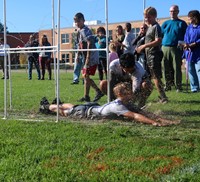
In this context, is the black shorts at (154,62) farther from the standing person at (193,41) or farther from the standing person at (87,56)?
the standing person at (87,56)

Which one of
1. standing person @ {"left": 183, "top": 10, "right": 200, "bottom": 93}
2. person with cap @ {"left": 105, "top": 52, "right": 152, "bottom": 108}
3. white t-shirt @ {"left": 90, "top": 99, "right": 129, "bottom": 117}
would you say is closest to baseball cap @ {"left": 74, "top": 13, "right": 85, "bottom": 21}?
person with cap @ {"left": 105, "top": 52, "right": 152, "bottom": 108}

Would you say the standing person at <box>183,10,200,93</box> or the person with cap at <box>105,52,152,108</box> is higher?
the standing person at <box>183,10,200,93</box>

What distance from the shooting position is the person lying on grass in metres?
7.30

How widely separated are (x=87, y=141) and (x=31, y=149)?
728mm

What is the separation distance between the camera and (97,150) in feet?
17.6

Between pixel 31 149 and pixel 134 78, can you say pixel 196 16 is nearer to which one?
pixel 134 78

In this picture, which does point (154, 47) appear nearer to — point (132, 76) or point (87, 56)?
point (87, 56)

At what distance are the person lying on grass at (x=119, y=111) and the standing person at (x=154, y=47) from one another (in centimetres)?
172

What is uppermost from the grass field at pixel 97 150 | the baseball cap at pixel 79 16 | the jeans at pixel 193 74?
the baseball cap at pixel 79 16

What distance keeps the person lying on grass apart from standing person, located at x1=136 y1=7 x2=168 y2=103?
1724 millimetres

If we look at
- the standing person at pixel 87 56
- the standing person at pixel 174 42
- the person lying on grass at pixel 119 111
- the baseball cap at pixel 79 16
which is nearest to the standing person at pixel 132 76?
the person lying on grass at pixel 119 111

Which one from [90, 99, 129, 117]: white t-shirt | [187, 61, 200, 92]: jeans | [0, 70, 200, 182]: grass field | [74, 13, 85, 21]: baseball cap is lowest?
[0, 70, 200, 182]: grass field

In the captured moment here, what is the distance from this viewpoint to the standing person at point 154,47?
973 cm

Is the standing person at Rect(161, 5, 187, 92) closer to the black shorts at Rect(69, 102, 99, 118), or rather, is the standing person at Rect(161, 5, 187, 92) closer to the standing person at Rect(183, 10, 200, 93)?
the standing person at Rect(183, 10, 200, 93)
